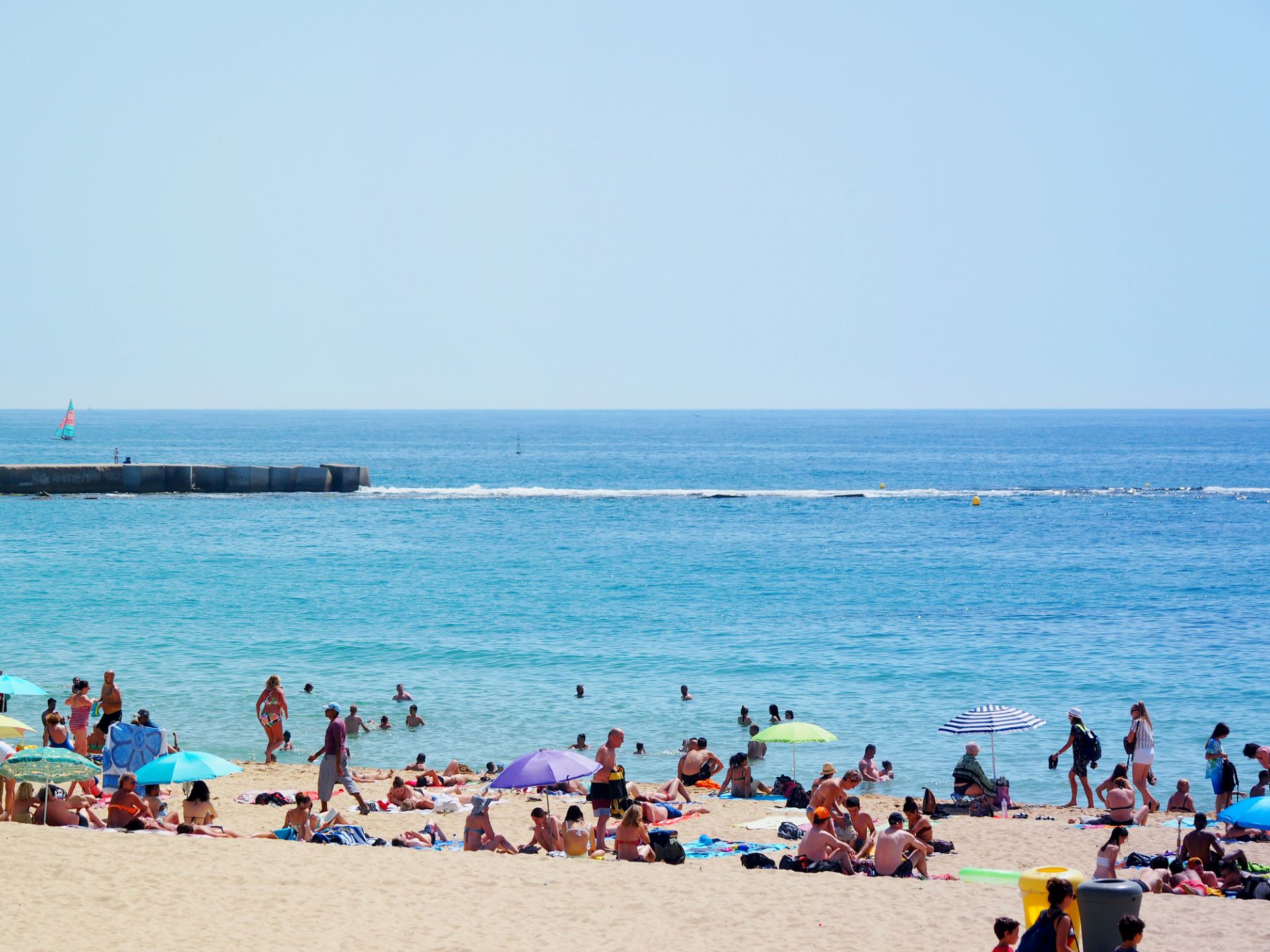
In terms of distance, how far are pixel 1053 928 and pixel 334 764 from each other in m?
9.95

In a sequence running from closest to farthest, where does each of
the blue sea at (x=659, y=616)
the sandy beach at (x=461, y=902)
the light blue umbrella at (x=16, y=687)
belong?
the sandy beach at (x=461, y=902)
the light blue umbrella at (x=16, y=687)
the blue sea at (x=659, y=616)

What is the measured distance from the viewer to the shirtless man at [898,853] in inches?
493

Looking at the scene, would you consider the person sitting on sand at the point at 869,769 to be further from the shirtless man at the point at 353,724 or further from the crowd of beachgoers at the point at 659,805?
the shirtless man at the point at 353,724

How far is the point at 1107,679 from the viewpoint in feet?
86.3

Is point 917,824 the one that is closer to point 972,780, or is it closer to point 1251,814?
point 1251,814

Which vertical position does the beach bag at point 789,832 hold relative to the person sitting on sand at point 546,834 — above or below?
below

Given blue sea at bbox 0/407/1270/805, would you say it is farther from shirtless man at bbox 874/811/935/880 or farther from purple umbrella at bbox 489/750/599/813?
shirtless man at bbox 874/811/935/880

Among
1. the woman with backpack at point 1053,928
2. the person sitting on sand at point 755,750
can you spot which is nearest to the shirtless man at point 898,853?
the woman with backpack at point 1053,928

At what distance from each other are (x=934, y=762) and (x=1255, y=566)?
110 feet

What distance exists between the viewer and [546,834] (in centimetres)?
1348

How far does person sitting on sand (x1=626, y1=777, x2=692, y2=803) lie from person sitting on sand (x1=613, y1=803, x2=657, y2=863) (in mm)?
3287

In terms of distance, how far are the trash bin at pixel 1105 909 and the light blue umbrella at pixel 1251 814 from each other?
4.50 meters

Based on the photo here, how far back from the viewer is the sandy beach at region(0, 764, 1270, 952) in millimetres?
10156

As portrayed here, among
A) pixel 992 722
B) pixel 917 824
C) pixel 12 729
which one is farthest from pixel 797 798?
pixel 12 729
